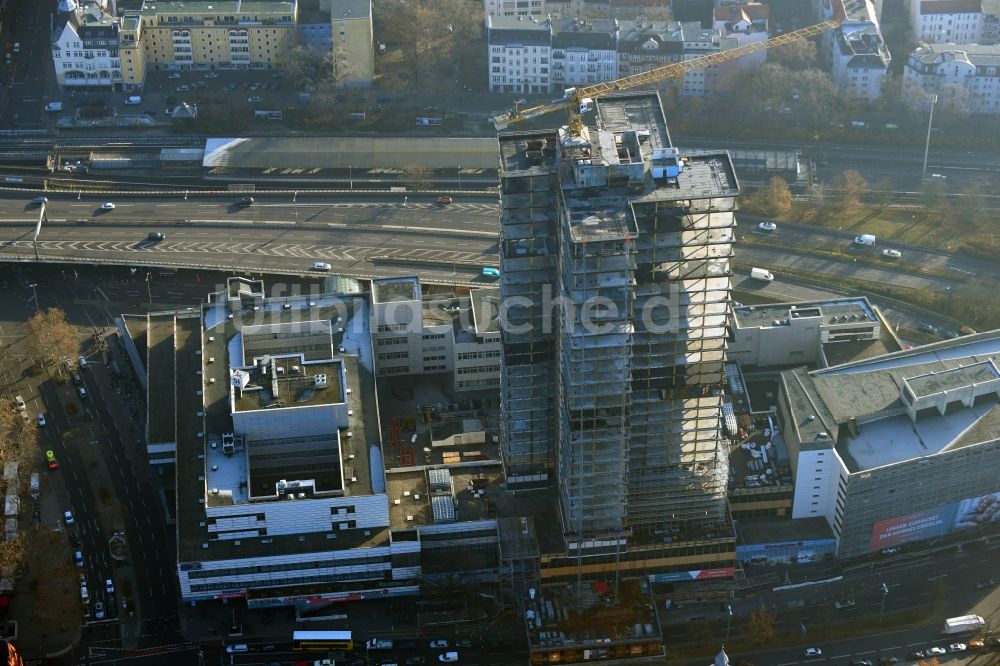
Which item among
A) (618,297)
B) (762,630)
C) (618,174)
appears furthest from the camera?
(762,630)

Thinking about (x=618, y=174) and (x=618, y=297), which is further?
(x=618, y=297)

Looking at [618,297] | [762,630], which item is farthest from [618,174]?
[762,630]

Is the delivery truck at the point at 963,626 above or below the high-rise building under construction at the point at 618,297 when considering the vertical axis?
below

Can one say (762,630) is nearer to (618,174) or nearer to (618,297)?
(618,297)

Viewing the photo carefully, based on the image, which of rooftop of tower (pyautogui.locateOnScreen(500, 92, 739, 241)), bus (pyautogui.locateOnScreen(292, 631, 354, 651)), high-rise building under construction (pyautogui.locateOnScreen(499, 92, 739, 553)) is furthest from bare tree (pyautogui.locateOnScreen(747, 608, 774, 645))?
rooftop of tower (pyautogui.locateOnScreen(500, 92, 739, 241))

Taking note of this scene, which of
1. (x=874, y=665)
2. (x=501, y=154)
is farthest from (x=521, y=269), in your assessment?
(x=874, y=665)

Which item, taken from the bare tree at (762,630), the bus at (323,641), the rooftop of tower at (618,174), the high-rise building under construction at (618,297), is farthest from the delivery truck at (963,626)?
the bus at (323,641)

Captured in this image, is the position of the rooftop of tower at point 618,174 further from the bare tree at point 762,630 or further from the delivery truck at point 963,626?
the delivery truck at point 963,626
